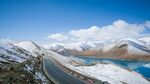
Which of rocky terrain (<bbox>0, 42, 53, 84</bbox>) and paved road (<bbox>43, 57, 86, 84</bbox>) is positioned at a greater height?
rocky terrain (<bbox>0, 42, 53, 84</bbox>)

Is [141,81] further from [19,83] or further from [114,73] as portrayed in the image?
[19,83]

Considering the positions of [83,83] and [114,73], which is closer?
[83,83]

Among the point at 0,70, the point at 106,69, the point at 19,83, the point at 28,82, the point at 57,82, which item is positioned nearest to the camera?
the point at 19,83

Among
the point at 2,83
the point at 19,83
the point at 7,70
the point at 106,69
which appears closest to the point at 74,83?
the point at 7,70

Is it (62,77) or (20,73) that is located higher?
(20,73)

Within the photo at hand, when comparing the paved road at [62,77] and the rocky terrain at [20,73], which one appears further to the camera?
the paved road at [62,77]

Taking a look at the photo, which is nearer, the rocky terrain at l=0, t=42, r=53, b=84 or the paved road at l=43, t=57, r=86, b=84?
the rocky terrain at l=0, t=42, r=53, b=84

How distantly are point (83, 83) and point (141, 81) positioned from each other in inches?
1402

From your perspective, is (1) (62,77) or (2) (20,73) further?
(1) (62,77)

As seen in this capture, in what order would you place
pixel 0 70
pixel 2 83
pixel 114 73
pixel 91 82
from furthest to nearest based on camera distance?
pixel 114 73 < pixel 91 82 < pixel 0 70 < pixel 2 83

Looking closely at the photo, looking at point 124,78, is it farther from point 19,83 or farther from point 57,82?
point 19,83

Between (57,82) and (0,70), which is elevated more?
(0,70)

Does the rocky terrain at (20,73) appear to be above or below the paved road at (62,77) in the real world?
above

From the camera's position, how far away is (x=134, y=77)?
76.6m
